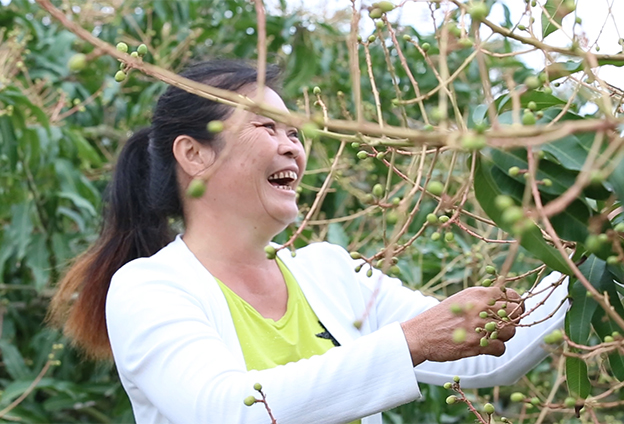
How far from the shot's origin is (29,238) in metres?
2.22

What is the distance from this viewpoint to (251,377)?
1034 mm

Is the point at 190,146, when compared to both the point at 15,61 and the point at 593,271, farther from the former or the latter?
the point at 15,61

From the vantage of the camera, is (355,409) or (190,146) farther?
(190,146)

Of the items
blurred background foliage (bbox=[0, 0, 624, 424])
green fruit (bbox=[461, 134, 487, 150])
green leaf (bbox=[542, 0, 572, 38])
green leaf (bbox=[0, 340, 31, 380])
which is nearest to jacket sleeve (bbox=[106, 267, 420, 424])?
green leaf (bbox=[542, 0, 572, 38])

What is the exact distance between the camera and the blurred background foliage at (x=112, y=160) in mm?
2051

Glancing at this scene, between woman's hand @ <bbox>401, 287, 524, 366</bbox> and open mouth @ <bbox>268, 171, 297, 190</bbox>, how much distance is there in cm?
45

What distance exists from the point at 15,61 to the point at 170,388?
1581 mm

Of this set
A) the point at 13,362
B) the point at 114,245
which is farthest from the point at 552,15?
the point at 13,362

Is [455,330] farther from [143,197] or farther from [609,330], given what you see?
[143,197]

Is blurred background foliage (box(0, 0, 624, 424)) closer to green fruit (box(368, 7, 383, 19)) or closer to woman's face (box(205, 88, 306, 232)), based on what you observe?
woman's face (box(205, 88, 306, 232))

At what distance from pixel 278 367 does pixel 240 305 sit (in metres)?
0.33

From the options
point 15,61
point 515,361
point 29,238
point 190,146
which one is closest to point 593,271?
point 515,361

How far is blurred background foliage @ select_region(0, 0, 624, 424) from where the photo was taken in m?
2.05

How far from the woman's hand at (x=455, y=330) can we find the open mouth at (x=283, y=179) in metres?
0.45
